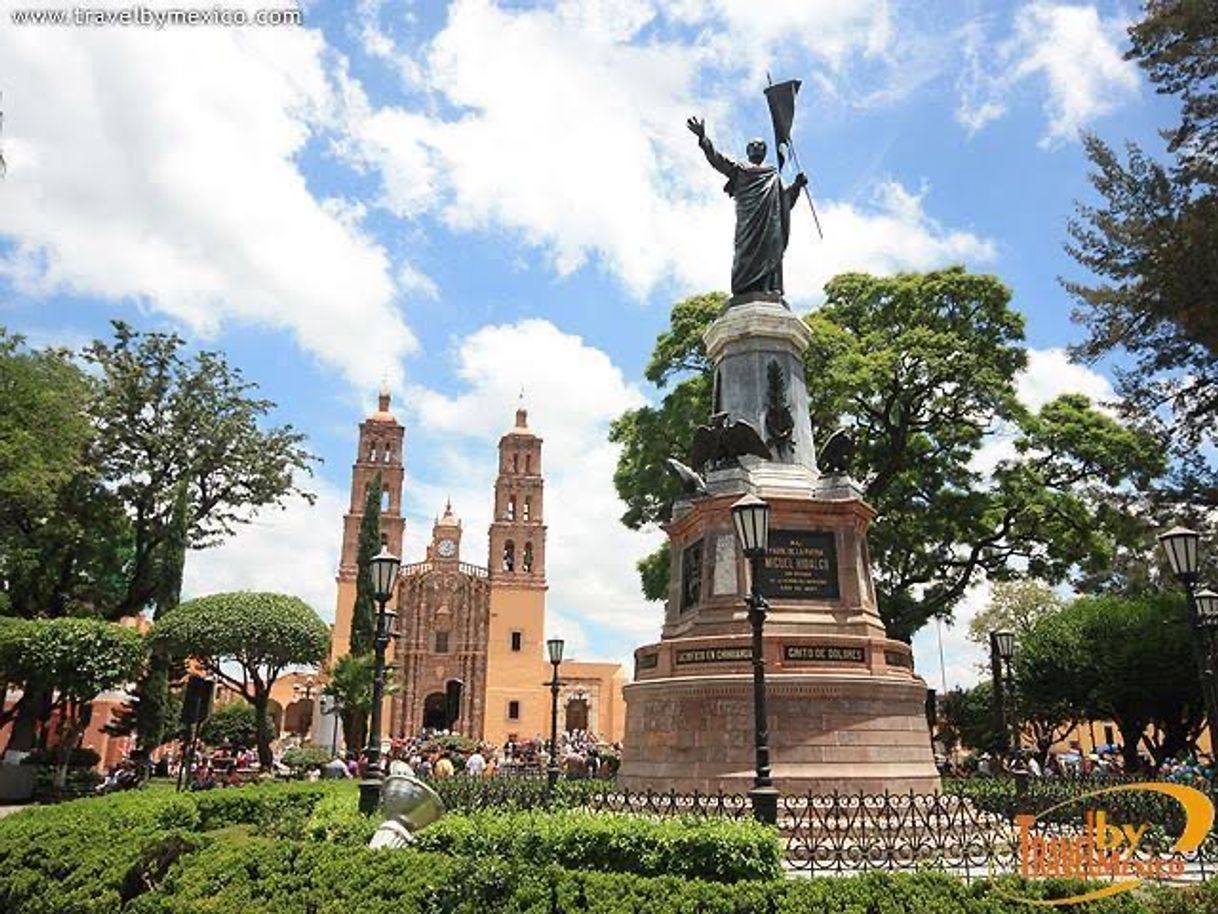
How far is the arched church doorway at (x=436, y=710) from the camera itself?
55.8 metres

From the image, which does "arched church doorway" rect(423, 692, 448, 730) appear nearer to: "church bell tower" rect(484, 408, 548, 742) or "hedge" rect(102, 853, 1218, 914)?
"church bell tower" rect(484, 408, 548, 742)

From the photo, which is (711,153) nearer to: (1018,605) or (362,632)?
(362,632)

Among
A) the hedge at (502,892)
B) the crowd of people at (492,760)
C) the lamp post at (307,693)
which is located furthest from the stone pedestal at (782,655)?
the lamp post at (307,693)

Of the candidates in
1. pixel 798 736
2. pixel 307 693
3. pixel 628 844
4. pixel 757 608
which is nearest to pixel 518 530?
pixel 307 693

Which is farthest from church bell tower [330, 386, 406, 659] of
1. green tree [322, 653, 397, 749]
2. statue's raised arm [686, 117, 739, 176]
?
statue's raised arm [686, 117, 739, 176]

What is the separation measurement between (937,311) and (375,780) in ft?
60.7

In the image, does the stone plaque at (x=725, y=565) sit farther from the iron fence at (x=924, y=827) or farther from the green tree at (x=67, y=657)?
the green tree at (x=67, y=657)

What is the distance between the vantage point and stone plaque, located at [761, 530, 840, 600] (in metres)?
11.9

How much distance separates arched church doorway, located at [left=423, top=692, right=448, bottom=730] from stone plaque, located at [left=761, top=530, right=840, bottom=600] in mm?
47659

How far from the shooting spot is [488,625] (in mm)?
57125

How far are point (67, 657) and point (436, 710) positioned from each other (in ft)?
123

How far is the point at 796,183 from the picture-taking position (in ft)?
50.7

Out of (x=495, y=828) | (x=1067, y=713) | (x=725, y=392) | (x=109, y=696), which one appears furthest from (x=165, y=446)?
(x=1067, y=713)

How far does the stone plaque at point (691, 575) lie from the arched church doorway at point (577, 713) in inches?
1812
